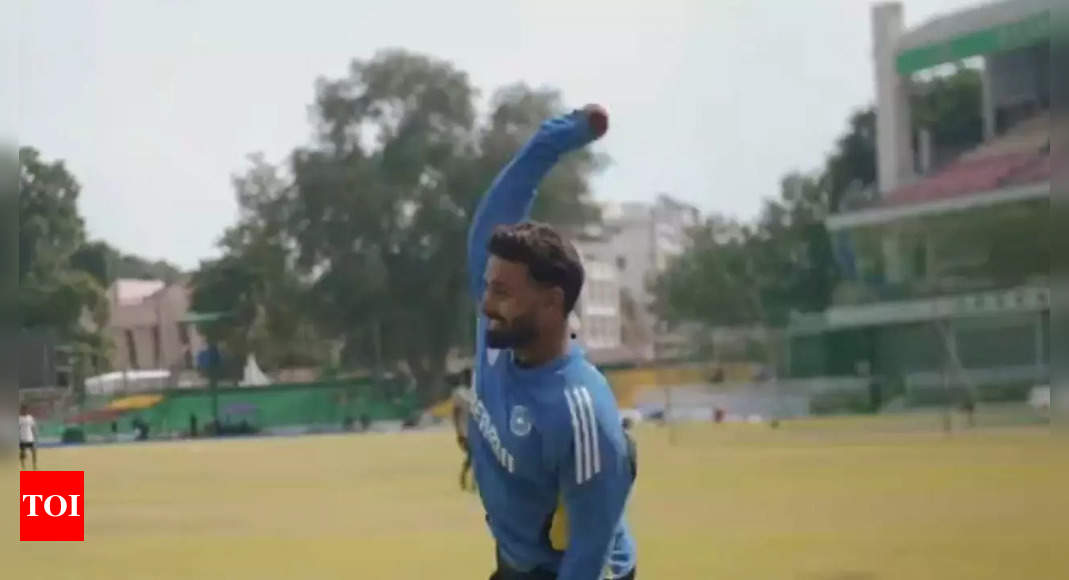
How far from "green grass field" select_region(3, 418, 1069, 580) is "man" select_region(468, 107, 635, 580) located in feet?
12.6

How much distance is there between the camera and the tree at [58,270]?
848 centimetres

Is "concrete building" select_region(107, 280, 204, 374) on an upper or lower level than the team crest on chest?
upper

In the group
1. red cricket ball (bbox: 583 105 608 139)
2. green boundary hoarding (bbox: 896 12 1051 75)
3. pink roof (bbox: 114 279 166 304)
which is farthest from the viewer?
pink roof (bbox: 114 279 166 304)

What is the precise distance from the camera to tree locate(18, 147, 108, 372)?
8.48 metres

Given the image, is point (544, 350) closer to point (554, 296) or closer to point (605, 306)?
point (554, 296)

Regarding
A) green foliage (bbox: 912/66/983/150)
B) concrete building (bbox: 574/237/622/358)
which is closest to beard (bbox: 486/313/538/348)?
concrete building (bbox: 574/237/622/358)

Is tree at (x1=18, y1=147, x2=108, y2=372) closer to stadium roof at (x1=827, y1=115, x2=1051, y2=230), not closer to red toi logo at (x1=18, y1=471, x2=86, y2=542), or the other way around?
red toi logo at (x1=18, y1=471, x2=86, y2=542)

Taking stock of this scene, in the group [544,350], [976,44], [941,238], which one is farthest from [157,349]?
[544,350]

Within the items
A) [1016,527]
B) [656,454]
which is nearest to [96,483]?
[656,454]

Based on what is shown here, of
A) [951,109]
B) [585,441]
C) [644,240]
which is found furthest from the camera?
[644,240]

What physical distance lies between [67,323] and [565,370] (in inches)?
420

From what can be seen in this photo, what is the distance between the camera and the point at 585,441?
2.36 m

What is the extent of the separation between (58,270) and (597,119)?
31.4 feet

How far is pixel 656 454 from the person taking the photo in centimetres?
1662
